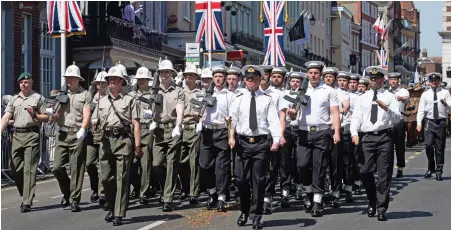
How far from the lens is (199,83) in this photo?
1623cm

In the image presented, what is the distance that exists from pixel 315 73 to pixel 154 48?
21751 mm

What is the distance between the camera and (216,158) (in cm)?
1375

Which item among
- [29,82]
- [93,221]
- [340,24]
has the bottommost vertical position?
[93,221]

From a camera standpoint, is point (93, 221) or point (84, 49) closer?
point (93, 221)

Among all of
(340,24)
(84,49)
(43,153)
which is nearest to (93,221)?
(43,153)

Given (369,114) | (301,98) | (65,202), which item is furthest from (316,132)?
(65,202)

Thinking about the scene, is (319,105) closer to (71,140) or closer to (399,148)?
(71,140)

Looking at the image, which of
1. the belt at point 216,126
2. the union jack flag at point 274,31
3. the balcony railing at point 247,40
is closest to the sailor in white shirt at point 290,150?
the belt at point 216,126

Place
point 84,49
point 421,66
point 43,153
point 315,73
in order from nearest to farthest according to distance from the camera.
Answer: point 315,73, point 43,153, point 84,49, point 421,66

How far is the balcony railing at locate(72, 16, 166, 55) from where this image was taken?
100 feet

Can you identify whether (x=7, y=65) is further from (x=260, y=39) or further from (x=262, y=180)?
(x=260, y=39)

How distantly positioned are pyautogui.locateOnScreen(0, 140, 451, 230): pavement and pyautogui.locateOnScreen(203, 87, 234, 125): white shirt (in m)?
1.27

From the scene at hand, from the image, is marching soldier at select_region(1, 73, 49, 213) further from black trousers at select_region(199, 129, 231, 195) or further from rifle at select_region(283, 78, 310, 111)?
rifle at select_region(283, 78, 310, 111)

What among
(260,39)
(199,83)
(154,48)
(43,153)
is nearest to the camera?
(199,83)
